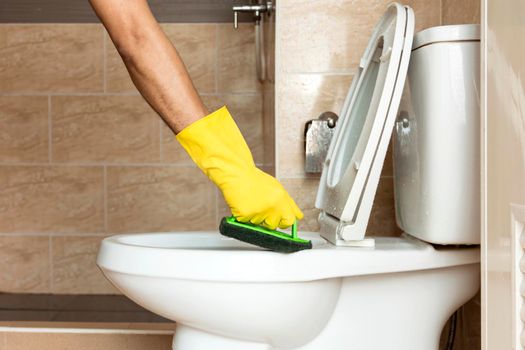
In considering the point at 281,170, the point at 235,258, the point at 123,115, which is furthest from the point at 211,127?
the point at 123,115

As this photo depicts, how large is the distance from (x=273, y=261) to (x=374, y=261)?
18 centimetres

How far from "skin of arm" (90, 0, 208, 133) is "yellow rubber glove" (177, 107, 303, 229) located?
0.07ft

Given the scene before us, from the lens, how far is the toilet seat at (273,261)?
3.79 ft

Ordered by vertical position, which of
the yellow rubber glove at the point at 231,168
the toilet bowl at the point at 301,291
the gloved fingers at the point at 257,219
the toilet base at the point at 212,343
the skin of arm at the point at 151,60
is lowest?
the toilet base at the point at 212,343

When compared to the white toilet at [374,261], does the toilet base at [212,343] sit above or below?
below

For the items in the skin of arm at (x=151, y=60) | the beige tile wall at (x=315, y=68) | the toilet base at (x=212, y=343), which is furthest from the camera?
the beige tile wall at (x=315, y=68)

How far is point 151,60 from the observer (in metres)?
1.13

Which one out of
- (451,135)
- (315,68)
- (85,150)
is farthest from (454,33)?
(85,150)

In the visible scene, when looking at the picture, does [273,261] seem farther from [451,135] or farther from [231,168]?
[451,135]

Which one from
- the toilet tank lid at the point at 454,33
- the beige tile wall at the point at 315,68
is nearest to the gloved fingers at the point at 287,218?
the toilet tank lid at the point at 454,33

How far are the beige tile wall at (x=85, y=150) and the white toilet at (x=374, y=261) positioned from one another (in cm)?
167

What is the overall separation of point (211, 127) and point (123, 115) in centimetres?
193

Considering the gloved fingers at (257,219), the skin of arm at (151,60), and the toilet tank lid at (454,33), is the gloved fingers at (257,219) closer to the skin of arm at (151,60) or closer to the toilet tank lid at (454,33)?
the skin of arm at (151,60)

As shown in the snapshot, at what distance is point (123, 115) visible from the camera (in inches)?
119
